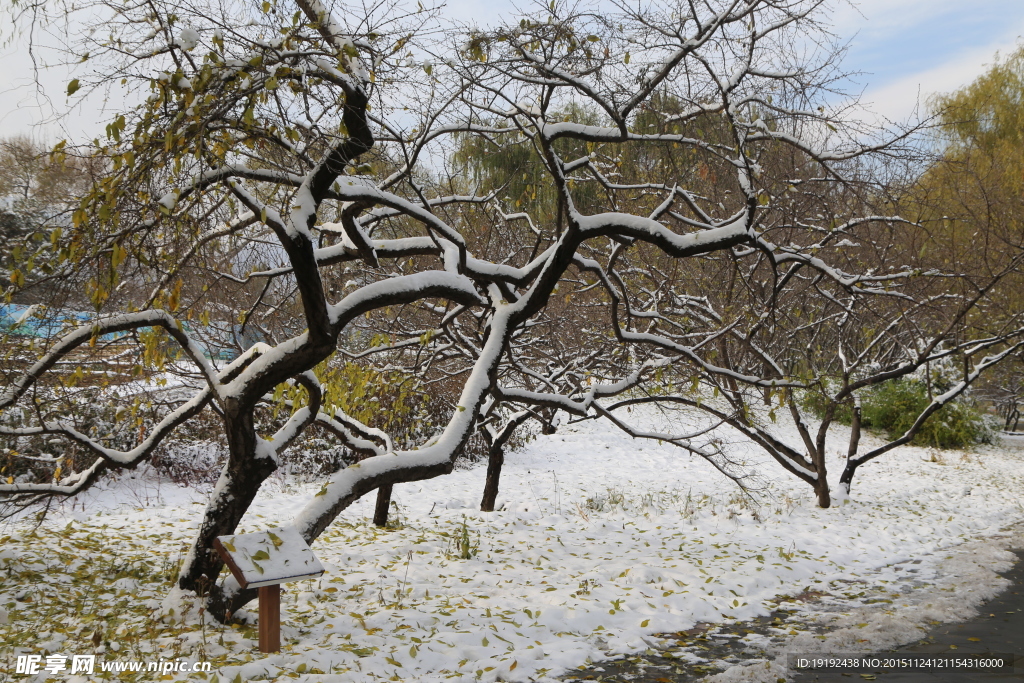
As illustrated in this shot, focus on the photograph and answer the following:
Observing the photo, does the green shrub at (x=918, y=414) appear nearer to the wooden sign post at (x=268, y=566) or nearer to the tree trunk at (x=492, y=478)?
the tree trunk at (x=492, y=478)

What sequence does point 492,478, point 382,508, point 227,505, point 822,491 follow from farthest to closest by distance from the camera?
1. point 822,491
2. point 492,478
3. point 382,508
4. point 227,505

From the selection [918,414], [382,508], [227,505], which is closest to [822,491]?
[382,508]

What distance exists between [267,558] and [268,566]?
0.07 m

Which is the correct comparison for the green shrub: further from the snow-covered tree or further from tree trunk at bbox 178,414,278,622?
tree trunk at bbox 178,414,278,622

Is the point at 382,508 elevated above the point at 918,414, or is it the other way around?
the point at 918,414

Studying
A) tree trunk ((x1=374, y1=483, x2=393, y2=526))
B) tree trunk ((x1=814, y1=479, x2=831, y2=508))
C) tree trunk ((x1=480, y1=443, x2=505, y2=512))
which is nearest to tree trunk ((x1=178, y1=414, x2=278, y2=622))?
tree trunk ((x1=374, y1=483, x2=393, y2=526))

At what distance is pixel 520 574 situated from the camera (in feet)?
21.1

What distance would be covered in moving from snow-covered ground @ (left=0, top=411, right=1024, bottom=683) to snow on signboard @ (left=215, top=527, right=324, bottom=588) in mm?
484

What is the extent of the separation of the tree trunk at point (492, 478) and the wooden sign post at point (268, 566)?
421 cm

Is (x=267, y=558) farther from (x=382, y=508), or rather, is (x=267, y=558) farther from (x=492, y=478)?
(x=492, y=478)

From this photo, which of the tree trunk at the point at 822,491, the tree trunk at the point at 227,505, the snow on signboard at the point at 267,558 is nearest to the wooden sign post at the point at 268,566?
the snow on signboard at the point at 267,558

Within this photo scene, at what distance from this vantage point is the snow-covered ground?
14.7ft

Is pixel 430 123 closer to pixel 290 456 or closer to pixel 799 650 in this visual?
pixel 799 650

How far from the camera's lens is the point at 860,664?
4676 millimetres
